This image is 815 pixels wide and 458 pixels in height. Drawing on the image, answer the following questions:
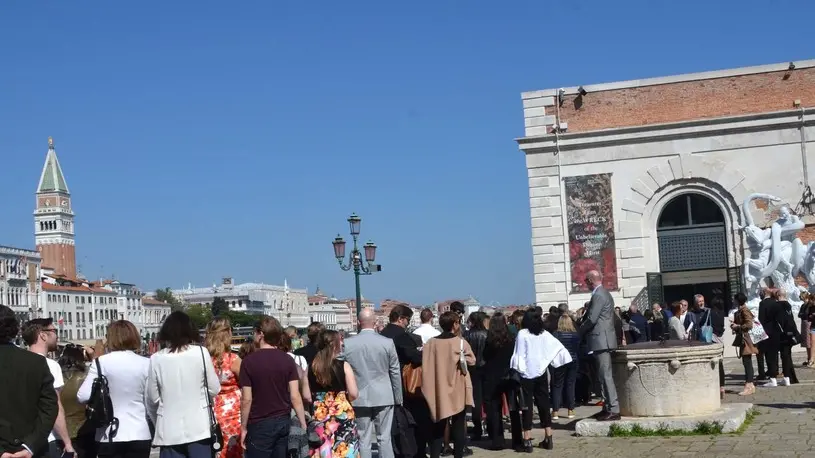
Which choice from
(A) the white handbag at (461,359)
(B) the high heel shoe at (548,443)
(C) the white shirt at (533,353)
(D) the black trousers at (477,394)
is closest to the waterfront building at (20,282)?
(D) the black trousers at (477,394)

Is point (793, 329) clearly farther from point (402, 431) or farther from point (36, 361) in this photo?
point (36, 361)

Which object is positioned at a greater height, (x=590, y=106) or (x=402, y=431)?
(x=590, y=106)

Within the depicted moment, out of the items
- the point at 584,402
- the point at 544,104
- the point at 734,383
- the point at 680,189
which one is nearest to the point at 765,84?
the point at 680,189

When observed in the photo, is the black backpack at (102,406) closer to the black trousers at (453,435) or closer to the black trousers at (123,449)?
the black trousers at (123,449)

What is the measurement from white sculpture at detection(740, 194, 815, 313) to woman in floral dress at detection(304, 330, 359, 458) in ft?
56.7

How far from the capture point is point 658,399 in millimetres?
12000

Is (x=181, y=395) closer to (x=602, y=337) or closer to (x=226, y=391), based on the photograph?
(x=226, y=391)

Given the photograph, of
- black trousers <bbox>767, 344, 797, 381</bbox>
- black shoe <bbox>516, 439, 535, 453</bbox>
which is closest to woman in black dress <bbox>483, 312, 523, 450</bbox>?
black shoe <bbox>516, 439, 535, 453</bbox>

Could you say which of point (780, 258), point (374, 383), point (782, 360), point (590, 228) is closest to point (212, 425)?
point (374, 383)

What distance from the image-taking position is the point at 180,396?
25.5ft

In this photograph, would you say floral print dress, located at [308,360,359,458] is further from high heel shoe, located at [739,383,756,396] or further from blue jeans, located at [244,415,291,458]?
high heel shoe, located at [739,383,756,396]

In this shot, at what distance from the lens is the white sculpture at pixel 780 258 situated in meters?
24.9

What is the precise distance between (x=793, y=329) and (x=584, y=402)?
329 centimetres

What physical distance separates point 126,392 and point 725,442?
6.03 metres
